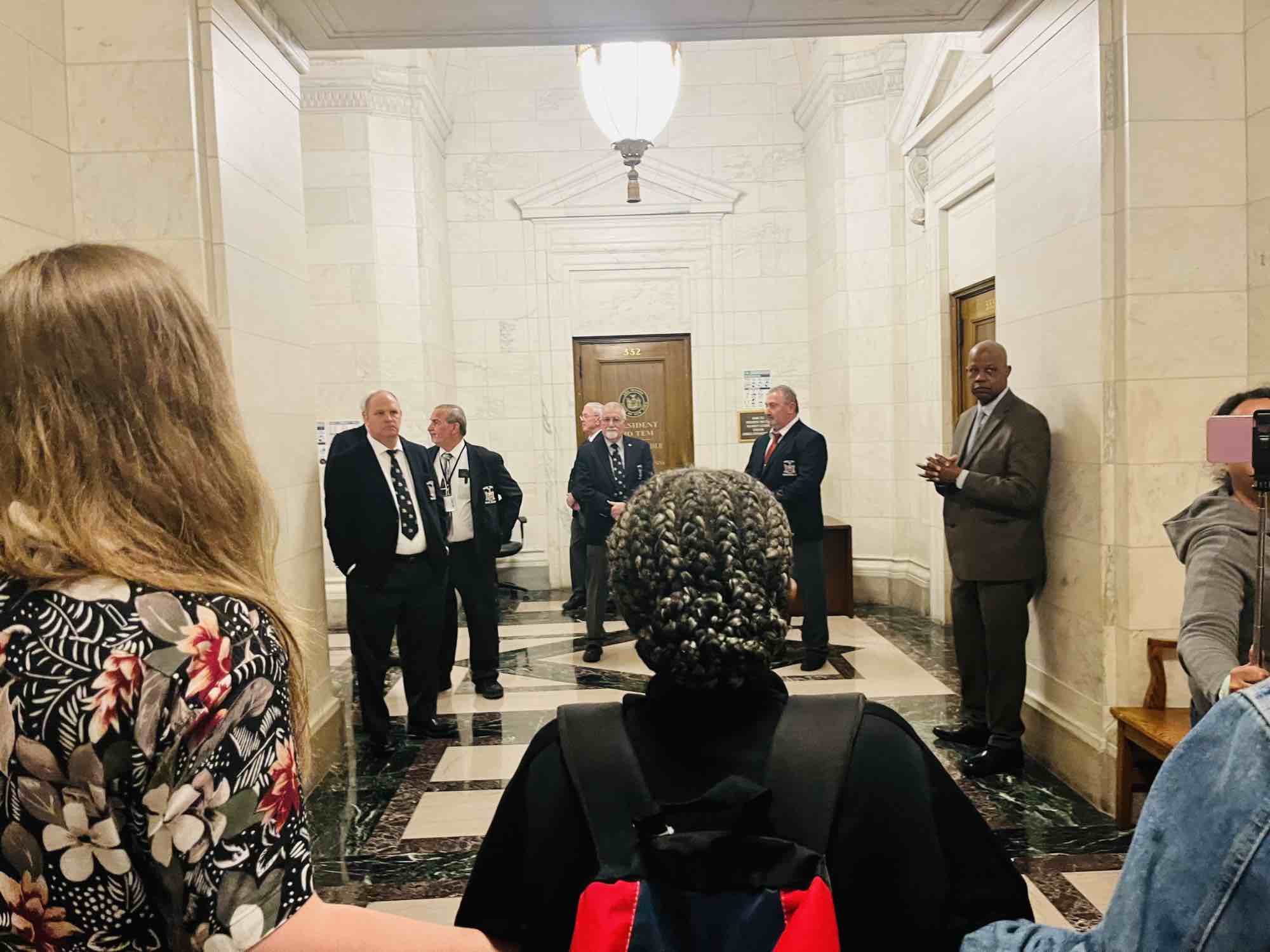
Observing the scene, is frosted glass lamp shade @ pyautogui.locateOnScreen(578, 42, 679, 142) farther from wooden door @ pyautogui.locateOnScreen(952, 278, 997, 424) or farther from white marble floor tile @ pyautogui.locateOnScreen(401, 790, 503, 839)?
white marble floor tile @ pyautogui.locateOnScreen(401, 790, 503, 839)

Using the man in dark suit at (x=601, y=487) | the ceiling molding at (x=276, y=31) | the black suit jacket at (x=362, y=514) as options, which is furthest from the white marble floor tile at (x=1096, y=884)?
the ceiling molding at (x=276, y=31)

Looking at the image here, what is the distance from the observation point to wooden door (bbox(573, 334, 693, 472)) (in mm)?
9438

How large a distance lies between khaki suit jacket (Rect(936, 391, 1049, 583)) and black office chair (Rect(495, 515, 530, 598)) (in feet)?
13.9

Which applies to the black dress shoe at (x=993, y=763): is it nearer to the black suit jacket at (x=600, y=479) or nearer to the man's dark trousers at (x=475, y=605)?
the man's dark trousers at (x=475, y=605)

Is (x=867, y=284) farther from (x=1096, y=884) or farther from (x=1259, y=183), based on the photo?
(x=1096, y=884)

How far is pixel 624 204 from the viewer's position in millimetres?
9258

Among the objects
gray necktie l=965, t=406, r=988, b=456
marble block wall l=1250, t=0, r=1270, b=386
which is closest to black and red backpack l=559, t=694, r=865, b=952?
marble block wall l=1250, t=0, r=1270, b=386

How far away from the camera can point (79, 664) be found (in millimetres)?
867

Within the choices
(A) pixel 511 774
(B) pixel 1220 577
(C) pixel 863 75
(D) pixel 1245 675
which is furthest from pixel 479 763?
(C) pixel 863 75

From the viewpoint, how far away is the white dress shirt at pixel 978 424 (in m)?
4.12

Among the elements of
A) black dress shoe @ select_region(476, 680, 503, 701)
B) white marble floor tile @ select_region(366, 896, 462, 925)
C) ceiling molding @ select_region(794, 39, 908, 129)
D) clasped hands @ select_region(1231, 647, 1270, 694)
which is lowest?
white marble floor tile @ select_region(366, 896, 462, 925)

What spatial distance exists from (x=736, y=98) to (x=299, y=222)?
235 inches

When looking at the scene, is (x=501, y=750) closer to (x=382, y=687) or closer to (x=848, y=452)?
(x=382, y=687)

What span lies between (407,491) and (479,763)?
133cm
